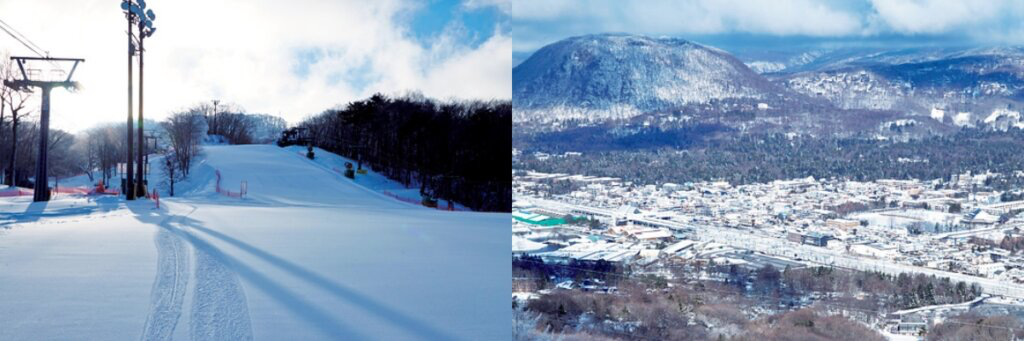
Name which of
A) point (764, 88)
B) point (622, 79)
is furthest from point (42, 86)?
point (764, 88)

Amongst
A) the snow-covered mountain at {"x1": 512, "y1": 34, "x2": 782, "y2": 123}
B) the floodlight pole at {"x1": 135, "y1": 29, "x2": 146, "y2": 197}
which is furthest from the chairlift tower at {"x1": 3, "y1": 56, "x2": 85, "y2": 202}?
the snow-covered mountain at {"x1": 512, "y1": 34, "x2": 782, "y2": 123}

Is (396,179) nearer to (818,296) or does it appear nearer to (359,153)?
(359,153)

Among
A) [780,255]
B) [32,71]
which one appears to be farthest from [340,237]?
[32,71]

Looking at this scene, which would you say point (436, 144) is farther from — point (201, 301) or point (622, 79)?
point (201, 301)

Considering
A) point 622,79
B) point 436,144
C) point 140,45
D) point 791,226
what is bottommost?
point 791,226

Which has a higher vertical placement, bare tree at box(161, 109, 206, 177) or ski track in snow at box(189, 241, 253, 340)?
bare tree at box(161, 109, 206, 177)

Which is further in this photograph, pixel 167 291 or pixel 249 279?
pixel 249 279

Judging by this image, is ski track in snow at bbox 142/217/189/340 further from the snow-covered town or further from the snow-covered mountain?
the snow-covered mountain
